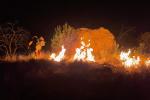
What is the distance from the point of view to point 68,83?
37.7 ft

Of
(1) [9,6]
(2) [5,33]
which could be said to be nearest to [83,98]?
(2) [5,33]

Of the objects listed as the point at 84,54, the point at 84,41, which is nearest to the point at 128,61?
the point at 84,54

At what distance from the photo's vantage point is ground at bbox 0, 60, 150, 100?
10.3 meters

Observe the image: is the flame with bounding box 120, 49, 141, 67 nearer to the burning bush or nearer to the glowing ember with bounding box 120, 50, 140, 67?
the glowing ember with bounding box 120, 50, 140, 67

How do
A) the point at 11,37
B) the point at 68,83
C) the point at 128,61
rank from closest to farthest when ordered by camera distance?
the point at 68,83 → the point at 128,61 → the point at 11,37

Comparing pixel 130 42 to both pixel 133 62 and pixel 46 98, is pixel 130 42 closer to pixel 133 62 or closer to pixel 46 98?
pixel 133 62

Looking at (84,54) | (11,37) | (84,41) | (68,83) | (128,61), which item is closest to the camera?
(68,83)

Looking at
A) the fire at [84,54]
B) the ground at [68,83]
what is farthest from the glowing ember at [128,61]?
the ground at [68,83]

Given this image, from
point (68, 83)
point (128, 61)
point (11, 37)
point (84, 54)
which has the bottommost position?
point (68, 83)

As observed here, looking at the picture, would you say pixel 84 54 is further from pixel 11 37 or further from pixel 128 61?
pixel 11 37

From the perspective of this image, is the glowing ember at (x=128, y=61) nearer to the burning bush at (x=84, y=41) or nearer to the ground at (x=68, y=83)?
the burning bush at (x=84, y=41)

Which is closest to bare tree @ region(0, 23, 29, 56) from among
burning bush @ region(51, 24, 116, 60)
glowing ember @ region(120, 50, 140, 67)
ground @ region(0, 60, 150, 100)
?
burning bush @ region(51, 24, 116, 60)

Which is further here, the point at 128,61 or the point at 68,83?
the point at 128,61

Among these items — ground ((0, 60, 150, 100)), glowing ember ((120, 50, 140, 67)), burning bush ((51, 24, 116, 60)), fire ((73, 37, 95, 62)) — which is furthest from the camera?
burning bush ((51, 24, 116, 60))
